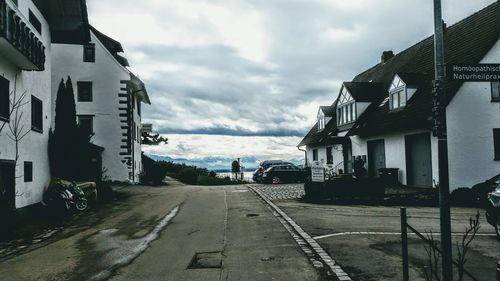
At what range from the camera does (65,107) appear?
2081cm

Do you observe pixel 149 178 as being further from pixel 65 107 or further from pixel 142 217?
pixel 142 217

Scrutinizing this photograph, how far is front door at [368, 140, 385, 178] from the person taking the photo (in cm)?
2927

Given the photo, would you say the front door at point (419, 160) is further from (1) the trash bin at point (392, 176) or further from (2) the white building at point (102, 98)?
(2) the white building at point (102, 98)

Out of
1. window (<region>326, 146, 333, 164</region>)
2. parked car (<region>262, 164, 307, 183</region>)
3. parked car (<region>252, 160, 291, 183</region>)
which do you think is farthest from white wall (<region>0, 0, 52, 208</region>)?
window (<region>326, 146, 333, 164</region>)

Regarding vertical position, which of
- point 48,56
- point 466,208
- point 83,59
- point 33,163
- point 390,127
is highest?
point 83,59

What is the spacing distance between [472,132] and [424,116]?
233cm

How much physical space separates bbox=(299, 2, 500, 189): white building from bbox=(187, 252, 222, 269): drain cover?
11.7 meters

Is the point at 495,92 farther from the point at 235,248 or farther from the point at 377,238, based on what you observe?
the point at 235,248

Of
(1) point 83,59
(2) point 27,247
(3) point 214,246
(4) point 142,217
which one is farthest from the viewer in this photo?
(1) point 83,59

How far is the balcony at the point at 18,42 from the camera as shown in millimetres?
12789

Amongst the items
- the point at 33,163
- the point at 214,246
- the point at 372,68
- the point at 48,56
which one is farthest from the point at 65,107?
the point at 372,68

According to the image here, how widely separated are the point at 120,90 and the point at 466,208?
1011 inches

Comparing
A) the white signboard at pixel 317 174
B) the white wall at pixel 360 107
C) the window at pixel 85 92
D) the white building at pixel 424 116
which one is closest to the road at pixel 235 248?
the white signboard at pixel 317 174

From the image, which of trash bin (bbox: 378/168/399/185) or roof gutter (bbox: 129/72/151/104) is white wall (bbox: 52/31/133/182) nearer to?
roof gutter (bbox: 129/72/151/104)
